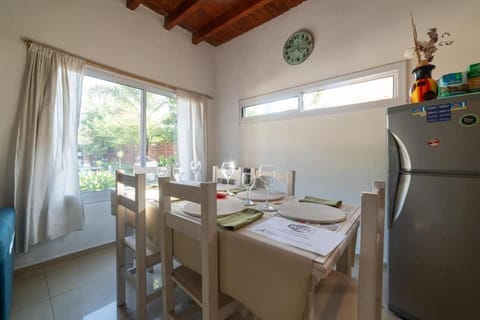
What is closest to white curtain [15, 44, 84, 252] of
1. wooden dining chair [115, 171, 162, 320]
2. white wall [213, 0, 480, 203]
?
wooden dining chair [115, 171, 162, 320]

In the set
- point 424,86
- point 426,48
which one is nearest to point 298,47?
point 426,48

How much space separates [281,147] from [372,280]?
81.8 inches

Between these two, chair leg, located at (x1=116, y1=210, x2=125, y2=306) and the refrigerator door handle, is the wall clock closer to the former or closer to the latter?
the refrigerator door handle

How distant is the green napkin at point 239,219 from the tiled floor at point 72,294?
34.4 inches

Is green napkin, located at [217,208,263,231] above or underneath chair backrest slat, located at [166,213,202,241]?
above

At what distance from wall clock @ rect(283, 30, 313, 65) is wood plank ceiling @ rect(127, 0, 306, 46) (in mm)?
399

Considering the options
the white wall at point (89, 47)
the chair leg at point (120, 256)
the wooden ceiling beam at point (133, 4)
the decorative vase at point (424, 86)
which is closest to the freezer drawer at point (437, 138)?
the decorative vase at point (424, 86)

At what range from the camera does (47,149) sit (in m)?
1.81

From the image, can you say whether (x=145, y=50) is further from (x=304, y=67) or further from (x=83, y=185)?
(x=304, y=67)

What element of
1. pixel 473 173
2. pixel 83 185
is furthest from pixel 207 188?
pixel 83 185

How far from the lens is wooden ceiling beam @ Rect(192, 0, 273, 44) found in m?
2.38

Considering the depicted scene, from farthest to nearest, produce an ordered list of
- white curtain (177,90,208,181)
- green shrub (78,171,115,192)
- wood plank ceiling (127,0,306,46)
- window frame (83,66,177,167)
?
white curtain (177,90,208,181) < wood plank ceiling (127,0,306,46) < window frame (83,66,177,167) < green shrub (78,171,115,192)

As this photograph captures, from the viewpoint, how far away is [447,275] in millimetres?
1119

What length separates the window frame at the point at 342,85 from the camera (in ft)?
5.94
